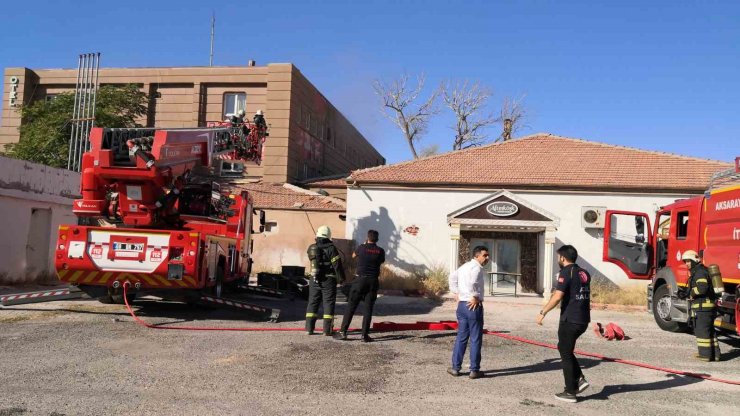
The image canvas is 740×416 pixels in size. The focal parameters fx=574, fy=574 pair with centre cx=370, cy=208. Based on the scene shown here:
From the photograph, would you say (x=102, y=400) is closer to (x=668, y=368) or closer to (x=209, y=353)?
(x=209, y=353)

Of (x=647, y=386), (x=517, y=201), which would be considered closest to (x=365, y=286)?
(x=647, y=386)

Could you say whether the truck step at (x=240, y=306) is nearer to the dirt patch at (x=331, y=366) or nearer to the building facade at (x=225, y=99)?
the dirt patch at (x=331, y=366)

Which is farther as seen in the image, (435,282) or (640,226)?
(435,282)

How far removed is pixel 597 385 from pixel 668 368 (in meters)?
1.92

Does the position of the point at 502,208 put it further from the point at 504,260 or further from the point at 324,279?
the point at 324,279

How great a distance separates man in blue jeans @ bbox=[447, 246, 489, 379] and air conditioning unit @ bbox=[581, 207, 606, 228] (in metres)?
15.4

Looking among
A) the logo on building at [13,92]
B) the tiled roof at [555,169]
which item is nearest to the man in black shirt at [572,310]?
the tiled roof at [555,169]

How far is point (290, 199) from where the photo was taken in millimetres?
25938

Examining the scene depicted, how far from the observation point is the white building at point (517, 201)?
2064 cm

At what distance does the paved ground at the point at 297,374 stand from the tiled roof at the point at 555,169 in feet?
37.8

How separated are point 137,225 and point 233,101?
20.6 metres

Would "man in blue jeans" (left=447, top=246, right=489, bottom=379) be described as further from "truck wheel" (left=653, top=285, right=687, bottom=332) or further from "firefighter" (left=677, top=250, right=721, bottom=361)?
"truck wheel" (left=653, top=285, right=687, bottom=332)

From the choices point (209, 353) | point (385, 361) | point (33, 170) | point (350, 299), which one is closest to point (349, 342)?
point (350, 299)

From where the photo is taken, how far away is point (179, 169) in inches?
425
